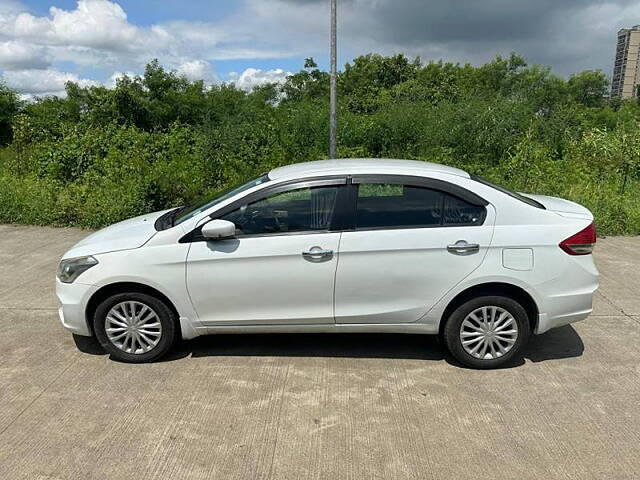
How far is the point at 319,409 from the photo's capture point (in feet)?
10.7

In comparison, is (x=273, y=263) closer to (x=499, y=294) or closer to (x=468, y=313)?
(x=468, y=313)

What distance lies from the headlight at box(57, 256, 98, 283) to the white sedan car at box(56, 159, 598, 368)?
0.01 meters

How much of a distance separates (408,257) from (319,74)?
31031 mm

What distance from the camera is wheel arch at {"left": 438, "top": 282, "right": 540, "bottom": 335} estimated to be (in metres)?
3.68

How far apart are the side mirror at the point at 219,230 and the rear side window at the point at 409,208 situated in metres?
0.94

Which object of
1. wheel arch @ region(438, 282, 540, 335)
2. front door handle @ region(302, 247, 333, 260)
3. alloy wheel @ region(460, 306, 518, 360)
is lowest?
alloy wheel @ region(460, 306, 518, 360)

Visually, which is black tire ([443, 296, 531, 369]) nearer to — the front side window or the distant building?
the front side window

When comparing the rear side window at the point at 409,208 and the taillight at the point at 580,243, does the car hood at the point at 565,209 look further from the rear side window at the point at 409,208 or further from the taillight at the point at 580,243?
the rear side window at the point at 409,208

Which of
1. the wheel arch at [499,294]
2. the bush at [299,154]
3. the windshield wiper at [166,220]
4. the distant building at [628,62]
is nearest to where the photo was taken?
the wheel arch at [499,294]

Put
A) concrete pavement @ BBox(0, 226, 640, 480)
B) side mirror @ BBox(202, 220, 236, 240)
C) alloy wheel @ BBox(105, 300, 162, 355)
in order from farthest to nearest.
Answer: alloy wheel @ BBox(105, 300, 162, 355) < side mirror @ BBox(202, 220, 236, 240) < concrete pavement @ BBox(0, 226, 640, 480)

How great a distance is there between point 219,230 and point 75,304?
1316 millimetres

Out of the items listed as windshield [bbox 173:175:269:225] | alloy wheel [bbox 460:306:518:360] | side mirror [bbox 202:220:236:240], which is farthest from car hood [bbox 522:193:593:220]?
side mirror [bbox 202:220:236:240]

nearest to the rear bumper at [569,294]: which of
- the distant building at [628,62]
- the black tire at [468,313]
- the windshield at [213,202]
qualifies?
the black tire at [468,313]

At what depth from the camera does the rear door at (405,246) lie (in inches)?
141
